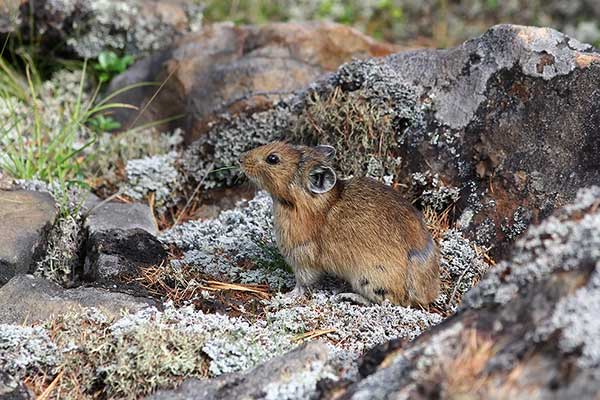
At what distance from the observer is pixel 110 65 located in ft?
31.2

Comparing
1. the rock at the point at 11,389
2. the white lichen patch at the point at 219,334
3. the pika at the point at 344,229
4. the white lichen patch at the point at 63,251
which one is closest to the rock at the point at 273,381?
the white lichen patch at the point at 219,334

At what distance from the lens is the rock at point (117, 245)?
562 cm

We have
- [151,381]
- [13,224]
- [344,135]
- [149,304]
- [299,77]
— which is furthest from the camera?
[299,77]

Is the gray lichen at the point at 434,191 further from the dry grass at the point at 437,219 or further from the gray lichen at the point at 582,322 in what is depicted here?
the gray lichen at the point at 582,322

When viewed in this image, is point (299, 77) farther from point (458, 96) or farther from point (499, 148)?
point (499, 148)

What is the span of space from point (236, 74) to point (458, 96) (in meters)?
2.62

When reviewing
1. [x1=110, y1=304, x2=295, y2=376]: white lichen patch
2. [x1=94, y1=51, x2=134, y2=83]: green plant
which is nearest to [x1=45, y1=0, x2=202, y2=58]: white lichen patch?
[x1=94, y1=51, x2=134, y2=83]: green plant

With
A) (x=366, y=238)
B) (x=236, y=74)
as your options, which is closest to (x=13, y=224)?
(x=366, y=238)

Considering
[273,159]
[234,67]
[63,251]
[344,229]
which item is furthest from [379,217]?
[234,67]

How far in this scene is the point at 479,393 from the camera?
299cm

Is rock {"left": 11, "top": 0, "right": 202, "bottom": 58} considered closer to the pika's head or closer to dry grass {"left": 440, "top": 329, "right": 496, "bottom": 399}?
the pika's head

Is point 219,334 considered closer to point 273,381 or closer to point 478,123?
point 273,381

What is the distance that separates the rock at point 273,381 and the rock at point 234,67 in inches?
159

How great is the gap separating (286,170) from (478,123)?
1.76 metres
